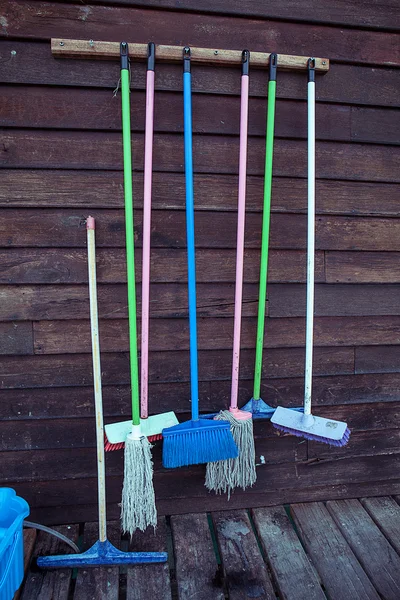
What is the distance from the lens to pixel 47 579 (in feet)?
5.43

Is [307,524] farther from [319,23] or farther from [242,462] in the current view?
[319,23]

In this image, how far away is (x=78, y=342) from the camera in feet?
6.11

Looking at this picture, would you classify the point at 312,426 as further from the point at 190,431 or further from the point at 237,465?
the point at 190,431

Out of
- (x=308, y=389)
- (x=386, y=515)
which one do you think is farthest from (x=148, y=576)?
(x=386, y=515)

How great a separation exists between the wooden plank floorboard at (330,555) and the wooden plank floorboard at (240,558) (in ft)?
0.71

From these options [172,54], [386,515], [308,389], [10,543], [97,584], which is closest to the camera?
[10,543]

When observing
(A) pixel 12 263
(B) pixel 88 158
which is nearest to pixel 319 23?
(B) pixel 88 158

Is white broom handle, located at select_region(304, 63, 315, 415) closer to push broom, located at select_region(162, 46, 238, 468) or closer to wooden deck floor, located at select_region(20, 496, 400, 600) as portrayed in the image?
push broom, located at select_region(162, 46, 238, 468)

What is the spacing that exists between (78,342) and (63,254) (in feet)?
1.21

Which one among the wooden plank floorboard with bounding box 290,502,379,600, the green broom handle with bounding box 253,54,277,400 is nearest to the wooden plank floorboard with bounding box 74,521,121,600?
the wooden plank floorboard with bounding box 290,502,379,600

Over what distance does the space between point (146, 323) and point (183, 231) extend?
42cm

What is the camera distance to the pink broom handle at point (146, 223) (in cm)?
169

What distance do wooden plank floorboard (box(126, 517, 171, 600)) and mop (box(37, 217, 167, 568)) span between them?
0.14ft

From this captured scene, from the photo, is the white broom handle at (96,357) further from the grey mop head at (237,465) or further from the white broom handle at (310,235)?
the white broom handle at (310,235)
